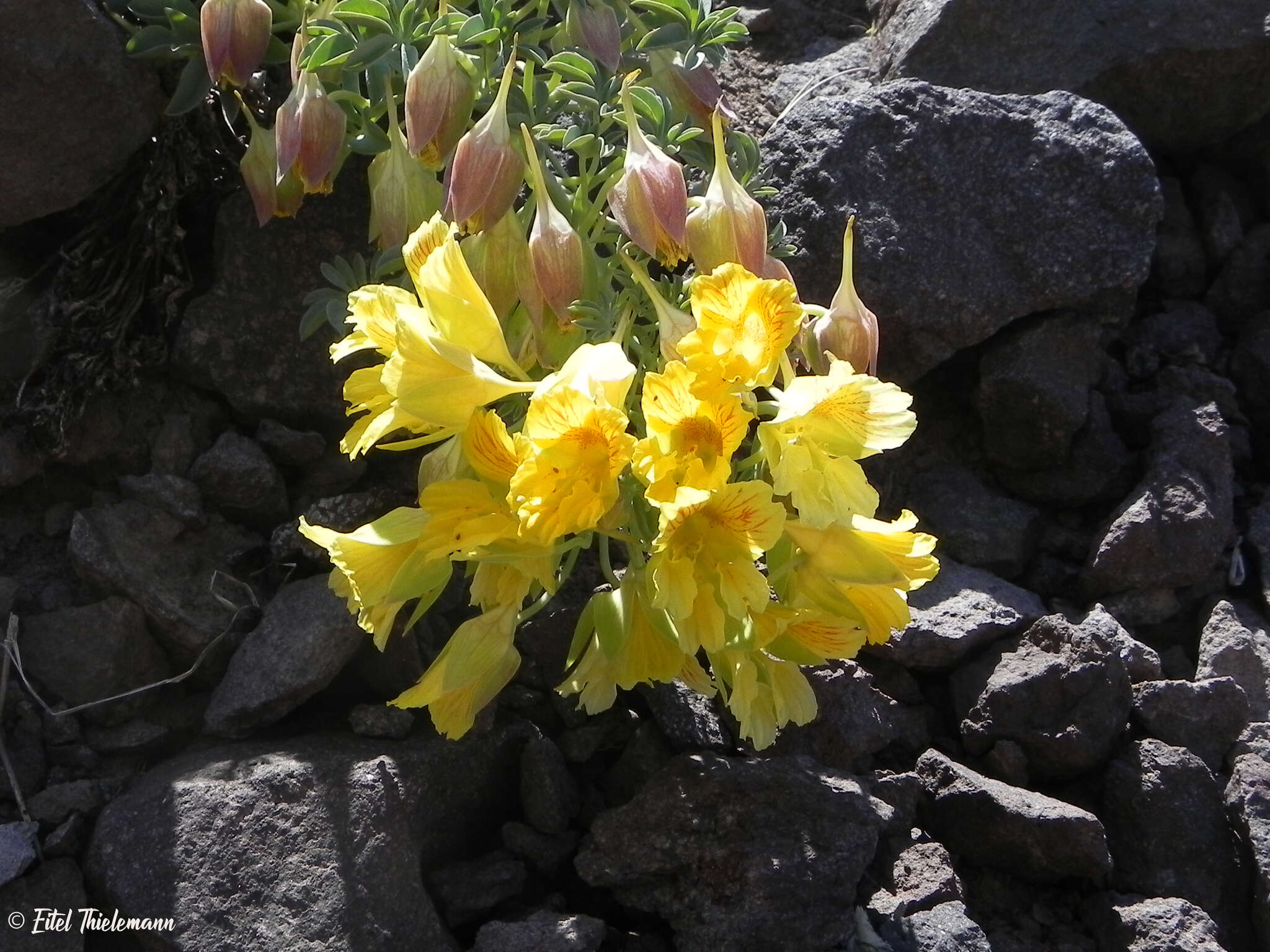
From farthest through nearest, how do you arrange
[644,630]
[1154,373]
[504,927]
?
[1154,373]
[504,927]
[644,630]

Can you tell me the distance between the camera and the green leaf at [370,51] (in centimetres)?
173

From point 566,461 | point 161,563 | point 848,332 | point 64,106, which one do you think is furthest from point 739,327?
point 64,106

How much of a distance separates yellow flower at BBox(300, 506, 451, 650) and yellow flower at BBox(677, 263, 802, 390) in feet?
1.38

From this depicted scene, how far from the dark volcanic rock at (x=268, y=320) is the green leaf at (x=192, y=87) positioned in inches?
11.0

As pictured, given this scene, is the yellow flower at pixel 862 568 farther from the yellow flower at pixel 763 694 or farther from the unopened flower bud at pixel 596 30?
the unopened flower bud at pixel 596 30

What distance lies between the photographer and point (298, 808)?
5.58 feet

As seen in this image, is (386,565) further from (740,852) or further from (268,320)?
(268,320)

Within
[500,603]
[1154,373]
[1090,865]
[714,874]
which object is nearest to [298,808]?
[500,603]

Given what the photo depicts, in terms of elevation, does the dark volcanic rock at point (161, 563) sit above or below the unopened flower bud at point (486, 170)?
below

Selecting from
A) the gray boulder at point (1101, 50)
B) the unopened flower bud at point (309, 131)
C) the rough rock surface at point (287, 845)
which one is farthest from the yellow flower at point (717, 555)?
the gray boulder at point (1101, 50)

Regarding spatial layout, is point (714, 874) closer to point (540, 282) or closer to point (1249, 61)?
point (540, 282)

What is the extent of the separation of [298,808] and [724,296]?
3.21ft

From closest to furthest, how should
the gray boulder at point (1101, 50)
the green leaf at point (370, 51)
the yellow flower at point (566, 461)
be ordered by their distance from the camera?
1. the yellow flower at point (566, 461)
2. the green leaf at point (370, 51)
3. the gray boulder at point (1101, 50)

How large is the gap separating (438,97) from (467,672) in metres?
0.79
